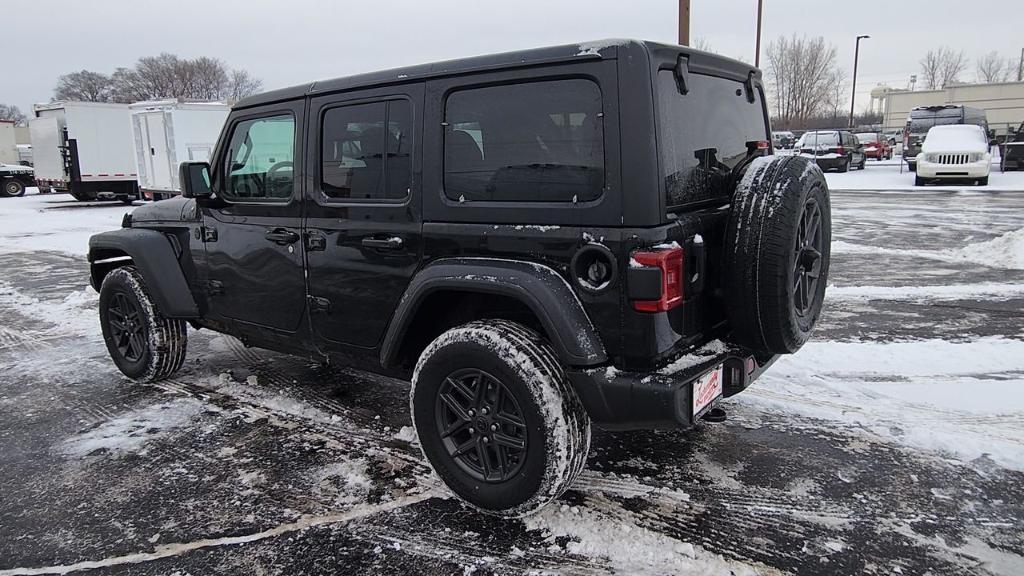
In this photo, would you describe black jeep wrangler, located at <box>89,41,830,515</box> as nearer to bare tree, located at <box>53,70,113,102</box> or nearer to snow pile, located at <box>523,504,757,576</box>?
snow pile, located at <box>523,504,757,576</box>

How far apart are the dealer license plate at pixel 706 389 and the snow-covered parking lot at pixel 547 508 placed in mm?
543

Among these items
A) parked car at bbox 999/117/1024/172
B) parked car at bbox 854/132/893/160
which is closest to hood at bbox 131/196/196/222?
parked car at bbox 999/117/1024/172

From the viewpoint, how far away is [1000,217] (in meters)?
12.6

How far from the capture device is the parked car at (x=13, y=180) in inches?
1080

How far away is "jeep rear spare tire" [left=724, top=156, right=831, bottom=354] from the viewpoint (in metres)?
2.79

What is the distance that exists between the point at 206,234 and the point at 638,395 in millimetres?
3089

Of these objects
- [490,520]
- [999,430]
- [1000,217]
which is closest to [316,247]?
[490,520]

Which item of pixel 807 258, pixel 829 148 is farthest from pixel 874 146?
pixel 807 258

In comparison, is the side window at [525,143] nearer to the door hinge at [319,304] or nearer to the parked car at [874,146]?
the door hinge at [319,304]

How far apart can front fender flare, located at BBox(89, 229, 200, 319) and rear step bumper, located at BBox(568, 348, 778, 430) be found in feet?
9.94

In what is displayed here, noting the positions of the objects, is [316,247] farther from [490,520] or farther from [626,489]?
[626,489]

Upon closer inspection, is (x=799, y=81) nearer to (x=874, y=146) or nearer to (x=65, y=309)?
(x=874, y=146)

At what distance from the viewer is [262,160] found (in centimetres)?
406

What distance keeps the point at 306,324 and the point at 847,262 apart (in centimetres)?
760
